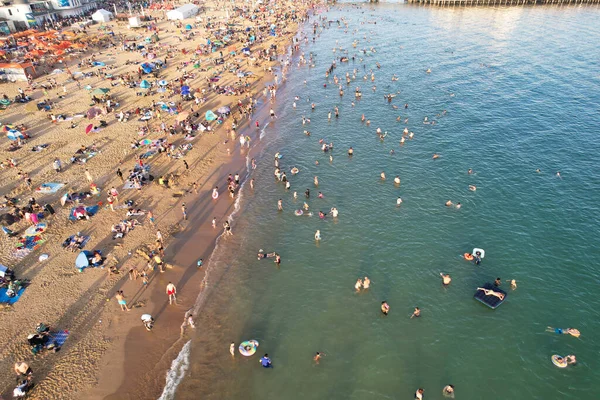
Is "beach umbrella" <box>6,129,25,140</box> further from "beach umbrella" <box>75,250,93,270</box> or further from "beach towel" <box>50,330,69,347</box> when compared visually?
"beach towel" <box>50,330,69,347</box>

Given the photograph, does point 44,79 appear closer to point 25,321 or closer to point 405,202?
point 25,321

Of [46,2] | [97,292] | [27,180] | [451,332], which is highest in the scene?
[46,2]

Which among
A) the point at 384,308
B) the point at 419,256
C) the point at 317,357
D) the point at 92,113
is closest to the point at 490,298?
the point at 419,256

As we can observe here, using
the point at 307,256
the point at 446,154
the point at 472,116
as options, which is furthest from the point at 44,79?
the point at 472,116

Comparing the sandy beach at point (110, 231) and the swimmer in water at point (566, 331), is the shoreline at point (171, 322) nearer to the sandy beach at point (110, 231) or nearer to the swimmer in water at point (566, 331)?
the sandy beach at point (110, 231)

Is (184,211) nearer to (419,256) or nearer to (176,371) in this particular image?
(176,371)

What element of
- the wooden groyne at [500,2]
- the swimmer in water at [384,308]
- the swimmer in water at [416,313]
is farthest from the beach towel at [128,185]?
the wooden groyne at [500,2]

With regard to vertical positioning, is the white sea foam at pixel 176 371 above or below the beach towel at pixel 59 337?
below

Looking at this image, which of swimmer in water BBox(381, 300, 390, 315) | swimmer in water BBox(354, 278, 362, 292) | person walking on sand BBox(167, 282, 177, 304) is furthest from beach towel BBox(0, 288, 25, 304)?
swimmer in water BBox(381, 300, 390, 315)
